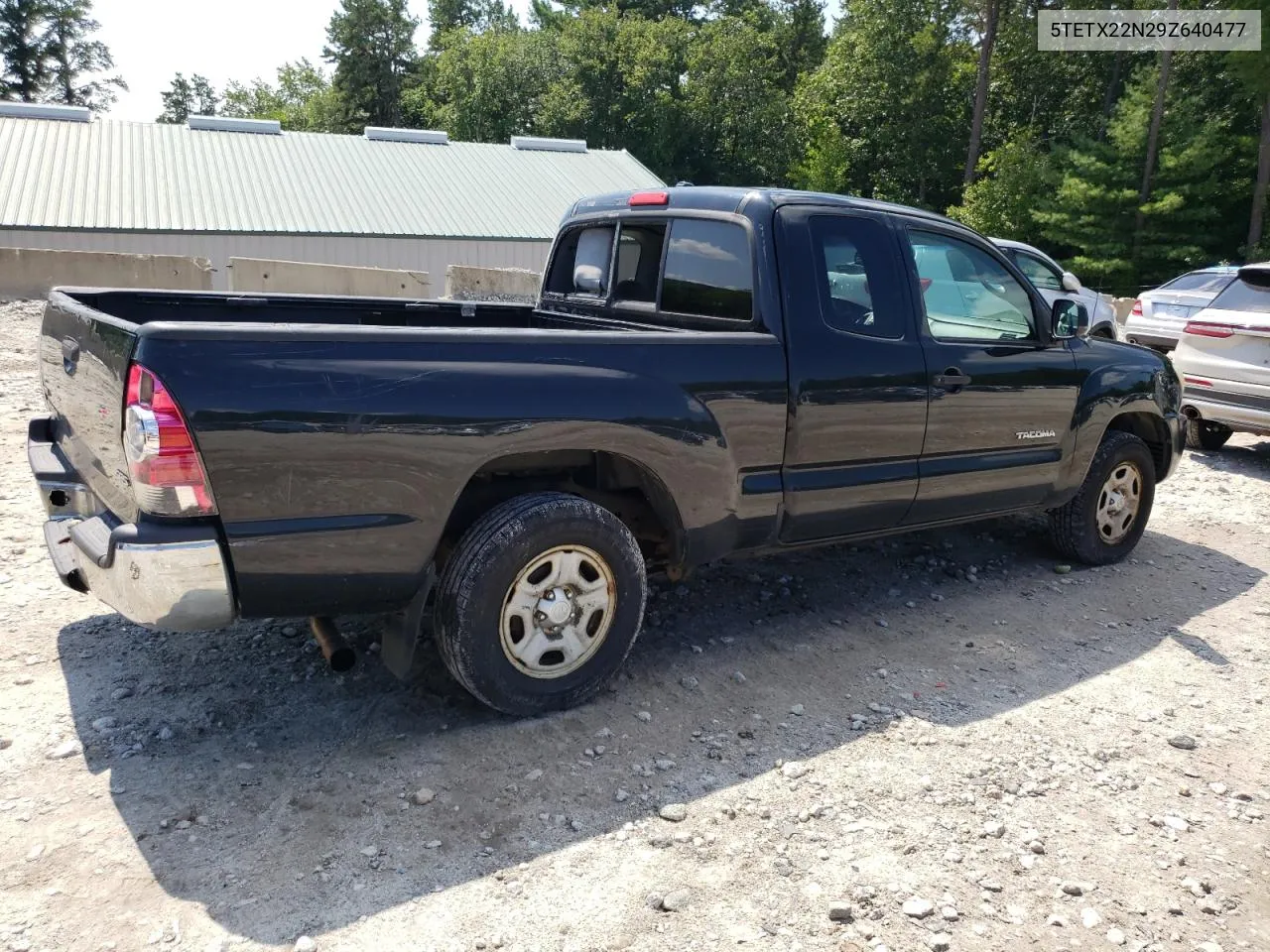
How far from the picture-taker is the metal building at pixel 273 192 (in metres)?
25.0

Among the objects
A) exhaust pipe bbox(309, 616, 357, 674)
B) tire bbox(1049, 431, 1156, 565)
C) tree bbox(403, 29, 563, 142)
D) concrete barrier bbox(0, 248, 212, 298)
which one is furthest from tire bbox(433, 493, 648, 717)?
tree bbox(403, 29, 563, 142)

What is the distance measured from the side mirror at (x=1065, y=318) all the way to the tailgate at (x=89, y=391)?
436cm

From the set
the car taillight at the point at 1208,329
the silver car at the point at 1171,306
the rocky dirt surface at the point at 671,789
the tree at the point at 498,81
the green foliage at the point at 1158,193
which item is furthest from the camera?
the tree at the point at 498,81

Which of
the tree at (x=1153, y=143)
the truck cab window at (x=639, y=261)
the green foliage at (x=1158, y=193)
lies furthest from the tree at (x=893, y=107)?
the truck cab window at (x=639, y=261)

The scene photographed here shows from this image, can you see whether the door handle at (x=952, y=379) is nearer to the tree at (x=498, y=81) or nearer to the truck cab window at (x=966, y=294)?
the truck cab window at (x=966, y=294)

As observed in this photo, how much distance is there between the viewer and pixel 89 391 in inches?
130

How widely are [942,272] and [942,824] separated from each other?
2.78 meters

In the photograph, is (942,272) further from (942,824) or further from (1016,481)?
(942,824)

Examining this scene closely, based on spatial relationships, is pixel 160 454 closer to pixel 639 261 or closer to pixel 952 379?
pixel 639 261

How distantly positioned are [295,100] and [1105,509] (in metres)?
75.4

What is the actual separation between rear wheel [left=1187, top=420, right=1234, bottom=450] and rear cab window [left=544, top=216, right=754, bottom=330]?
→ 747 centimetres

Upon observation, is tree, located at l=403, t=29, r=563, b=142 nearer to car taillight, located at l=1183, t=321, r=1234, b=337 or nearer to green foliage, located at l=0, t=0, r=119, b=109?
green foliage, located at l=0, t=0, r=119, b=109

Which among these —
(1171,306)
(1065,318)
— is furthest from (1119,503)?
(1171,306)

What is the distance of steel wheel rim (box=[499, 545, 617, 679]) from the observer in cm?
350
